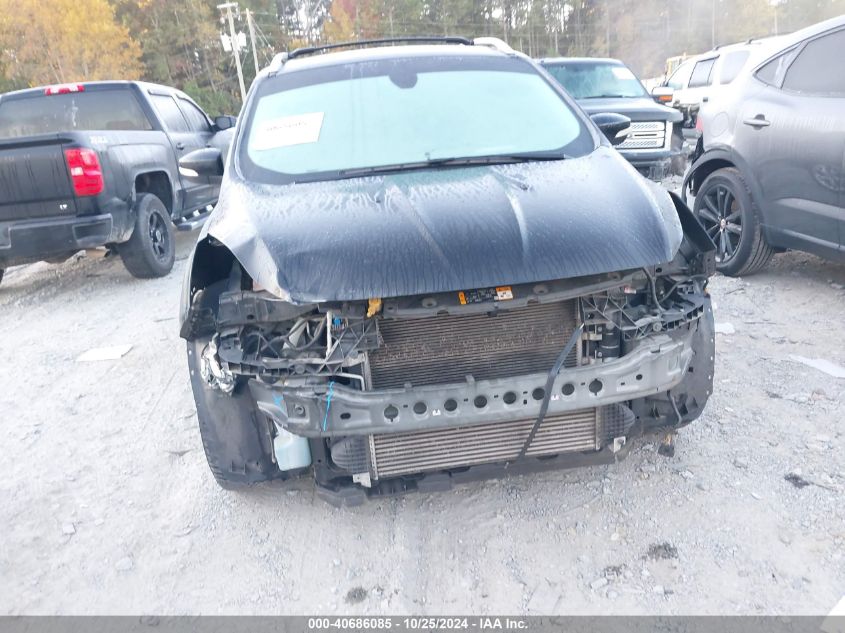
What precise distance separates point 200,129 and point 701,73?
29.1ft

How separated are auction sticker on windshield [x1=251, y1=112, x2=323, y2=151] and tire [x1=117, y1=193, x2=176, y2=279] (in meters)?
3.41

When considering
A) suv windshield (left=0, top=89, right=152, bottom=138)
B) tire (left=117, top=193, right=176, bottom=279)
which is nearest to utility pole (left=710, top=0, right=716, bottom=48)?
suv windshield (left=0, top=89, right=152, bottom=138)

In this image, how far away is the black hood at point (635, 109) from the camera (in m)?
8.59

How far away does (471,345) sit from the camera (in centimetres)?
245

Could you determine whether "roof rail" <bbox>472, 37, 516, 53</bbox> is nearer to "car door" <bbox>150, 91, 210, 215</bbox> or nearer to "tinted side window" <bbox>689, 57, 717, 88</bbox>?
"car door" <bbox>150, 91, 210, 215</bbox>

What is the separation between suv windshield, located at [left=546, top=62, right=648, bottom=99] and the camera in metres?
9.66

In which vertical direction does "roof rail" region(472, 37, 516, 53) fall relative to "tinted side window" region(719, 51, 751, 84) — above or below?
above

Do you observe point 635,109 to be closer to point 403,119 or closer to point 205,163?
point 403,119

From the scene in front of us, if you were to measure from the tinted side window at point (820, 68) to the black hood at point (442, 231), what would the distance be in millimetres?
2621

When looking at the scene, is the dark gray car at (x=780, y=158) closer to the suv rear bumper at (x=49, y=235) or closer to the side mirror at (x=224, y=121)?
the suv rear bumper at (x=49, y=235)

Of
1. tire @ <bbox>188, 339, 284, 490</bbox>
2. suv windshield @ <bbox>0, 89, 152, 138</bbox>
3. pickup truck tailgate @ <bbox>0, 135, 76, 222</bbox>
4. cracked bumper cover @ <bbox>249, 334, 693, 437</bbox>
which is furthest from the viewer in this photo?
suv windshield @ <bbox>0, 89, 152, 138</bbox>

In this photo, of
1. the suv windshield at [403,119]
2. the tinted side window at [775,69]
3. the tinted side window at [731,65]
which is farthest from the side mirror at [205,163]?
the tinted side window at [731,65]

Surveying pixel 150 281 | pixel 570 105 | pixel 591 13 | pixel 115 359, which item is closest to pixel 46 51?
pixel 150 281

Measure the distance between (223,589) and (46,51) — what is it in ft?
111
